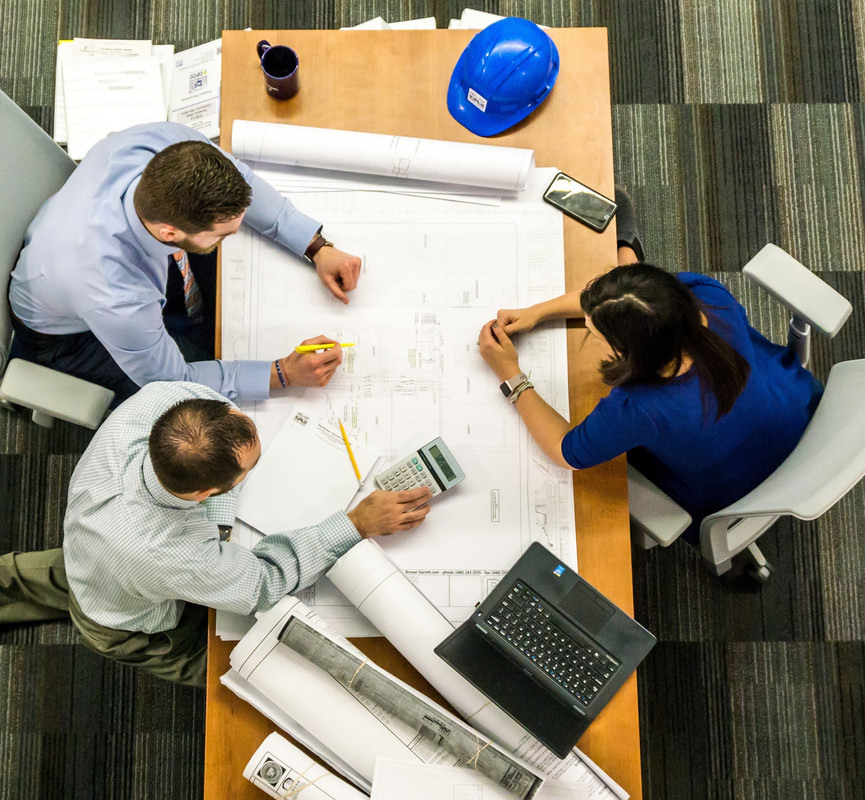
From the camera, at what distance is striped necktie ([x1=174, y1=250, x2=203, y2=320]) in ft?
4.52

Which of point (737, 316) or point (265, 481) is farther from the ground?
point (737, 316)

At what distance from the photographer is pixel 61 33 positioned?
2133 millimetres

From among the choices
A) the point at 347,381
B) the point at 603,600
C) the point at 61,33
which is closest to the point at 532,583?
the point at 603,600

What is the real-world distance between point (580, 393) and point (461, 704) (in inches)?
21.2

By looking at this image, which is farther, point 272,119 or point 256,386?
point 272,119

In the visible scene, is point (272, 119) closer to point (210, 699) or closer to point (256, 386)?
point (256, 386)

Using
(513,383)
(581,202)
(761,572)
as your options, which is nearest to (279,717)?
(513,383)

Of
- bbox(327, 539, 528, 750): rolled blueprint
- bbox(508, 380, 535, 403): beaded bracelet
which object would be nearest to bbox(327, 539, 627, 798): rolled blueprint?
bbox(327, 539, 528, 750): rolled blueprint

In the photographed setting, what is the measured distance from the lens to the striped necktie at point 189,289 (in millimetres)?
1378

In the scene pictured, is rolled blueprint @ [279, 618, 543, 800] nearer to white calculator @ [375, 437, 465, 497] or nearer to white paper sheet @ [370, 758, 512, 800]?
white paper sheet @ [370, 758, 512, 800]

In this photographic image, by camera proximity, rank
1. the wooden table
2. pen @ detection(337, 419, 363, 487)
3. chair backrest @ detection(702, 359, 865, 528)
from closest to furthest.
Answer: chair backrest @ detection(702, 359, 865, 528) → pen @ detection(337, 419, 363, 487) → the wooden table

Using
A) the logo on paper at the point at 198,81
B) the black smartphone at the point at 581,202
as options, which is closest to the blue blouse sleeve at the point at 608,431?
the black smartphone at the point at 581,202

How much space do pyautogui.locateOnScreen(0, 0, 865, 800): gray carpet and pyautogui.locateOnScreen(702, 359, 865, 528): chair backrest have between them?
76cm

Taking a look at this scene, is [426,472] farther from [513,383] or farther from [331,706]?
[331,706]
